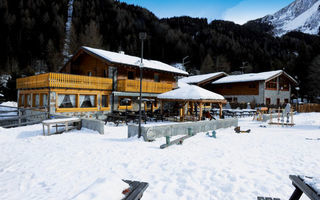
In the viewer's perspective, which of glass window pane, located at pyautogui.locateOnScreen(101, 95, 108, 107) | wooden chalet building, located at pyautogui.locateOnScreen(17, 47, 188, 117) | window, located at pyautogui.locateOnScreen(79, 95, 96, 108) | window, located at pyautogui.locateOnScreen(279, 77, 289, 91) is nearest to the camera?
wooden chalet building, located at pyautogui.locateOnScreen(17, 47, 188, 117)

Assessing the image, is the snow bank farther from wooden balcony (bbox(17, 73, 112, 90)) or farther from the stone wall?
wooden balcony (bbox(17, 73, 112, 90))

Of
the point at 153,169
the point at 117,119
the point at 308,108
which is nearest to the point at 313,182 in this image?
the point at 153,169

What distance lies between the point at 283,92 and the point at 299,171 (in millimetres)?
34656

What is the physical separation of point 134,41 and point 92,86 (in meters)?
52.1

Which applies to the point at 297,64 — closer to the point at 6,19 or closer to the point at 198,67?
the point at 198,67

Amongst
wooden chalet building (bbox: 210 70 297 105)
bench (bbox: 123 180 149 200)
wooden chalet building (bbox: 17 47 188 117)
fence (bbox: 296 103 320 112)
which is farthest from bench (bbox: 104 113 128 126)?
fence (bbox: 296 103 320 112)

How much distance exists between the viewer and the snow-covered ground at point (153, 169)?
3.67 meters

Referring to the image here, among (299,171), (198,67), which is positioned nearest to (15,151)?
(299,171)

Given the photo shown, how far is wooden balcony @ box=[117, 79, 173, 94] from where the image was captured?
58.1 feet

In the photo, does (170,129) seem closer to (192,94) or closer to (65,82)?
(192,94)

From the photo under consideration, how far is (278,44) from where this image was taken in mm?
81375

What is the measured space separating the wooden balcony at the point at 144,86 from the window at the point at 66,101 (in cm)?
425

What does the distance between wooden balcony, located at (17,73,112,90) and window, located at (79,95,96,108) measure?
2.88 feet

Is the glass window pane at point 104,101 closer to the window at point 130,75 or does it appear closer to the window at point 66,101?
the window at point 66,101
